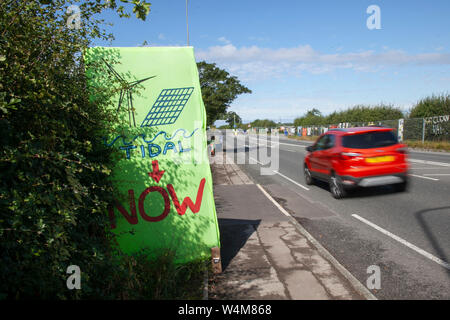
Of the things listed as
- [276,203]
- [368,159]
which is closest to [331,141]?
[368,159]

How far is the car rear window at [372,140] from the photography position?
26.6 ft

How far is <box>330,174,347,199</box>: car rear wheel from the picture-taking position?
8.39m

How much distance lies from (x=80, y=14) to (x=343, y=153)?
6.90 m

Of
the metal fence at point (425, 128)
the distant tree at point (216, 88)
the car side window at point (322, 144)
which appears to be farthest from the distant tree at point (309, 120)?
the car side window at point (322, 144)

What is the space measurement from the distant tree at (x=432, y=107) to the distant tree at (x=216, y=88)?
16.7 m

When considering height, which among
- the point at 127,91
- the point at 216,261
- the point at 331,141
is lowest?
the point at 216,261

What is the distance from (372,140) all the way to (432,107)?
23956 millimetres

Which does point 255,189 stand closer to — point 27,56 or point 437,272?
point 437,272

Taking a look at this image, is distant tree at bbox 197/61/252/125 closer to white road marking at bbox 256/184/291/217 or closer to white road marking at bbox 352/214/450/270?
white road marking at bbox 256/184/291/217

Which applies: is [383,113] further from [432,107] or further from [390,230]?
[390,230]

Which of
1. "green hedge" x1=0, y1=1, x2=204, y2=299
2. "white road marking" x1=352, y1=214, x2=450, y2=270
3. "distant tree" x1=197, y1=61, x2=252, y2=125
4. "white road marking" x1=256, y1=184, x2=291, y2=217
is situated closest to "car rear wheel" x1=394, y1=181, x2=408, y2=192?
"white road marking" x1=352, y1=214, x2=450, y2=270

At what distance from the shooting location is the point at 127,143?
372 centimetres

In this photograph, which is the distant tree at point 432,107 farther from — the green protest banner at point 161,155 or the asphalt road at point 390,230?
the green protest banner at point 161,155

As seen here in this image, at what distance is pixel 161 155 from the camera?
3793 mm
